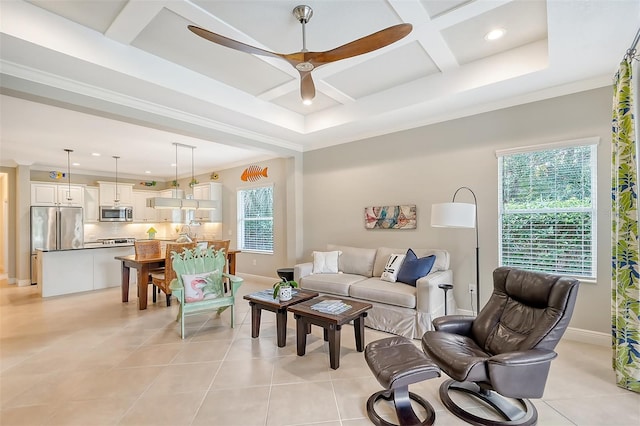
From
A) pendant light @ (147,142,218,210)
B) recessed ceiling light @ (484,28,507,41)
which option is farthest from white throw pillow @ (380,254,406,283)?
pendant light @ (147,142,218,210)

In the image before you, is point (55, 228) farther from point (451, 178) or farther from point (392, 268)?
point (451, 178)

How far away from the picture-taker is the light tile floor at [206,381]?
82.3 inches

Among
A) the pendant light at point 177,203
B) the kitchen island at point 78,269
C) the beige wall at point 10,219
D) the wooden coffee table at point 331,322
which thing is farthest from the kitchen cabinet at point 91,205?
the wooden coffee table at point 331,322

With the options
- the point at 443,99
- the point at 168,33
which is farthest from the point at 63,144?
the point at 443,99

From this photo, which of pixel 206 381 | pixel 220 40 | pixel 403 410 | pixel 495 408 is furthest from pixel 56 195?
pixel 495 408

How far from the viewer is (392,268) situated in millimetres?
3998

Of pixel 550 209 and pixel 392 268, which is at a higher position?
pixel 550 209

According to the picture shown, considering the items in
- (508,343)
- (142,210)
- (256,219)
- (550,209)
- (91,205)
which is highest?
(91,205)

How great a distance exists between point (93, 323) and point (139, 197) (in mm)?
5801

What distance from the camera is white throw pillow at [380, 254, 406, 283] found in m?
3.93

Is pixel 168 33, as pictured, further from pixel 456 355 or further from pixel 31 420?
pixel 456 355

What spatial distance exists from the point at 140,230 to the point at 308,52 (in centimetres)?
902

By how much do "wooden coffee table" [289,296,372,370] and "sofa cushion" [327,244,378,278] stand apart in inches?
50.9

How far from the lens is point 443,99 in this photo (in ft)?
11.7
